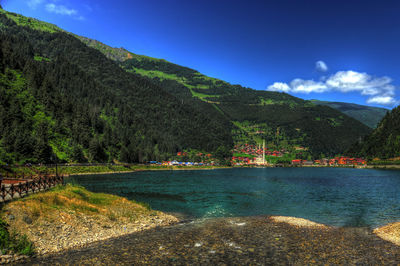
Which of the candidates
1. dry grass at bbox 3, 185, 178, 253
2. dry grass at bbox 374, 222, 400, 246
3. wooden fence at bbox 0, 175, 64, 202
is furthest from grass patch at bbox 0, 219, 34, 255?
dry grass at bbox 374, 222, 400, 246

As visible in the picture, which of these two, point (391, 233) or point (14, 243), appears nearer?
point (14, 243)

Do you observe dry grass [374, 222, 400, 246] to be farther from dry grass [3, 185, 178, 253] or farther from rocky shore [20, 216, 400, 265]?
dry grass [3, 185, 178, 253]

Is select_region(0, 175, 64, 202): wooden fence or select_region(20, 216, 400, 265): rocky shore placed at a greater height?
select_region(0, 175, 64, 202): wooden fence

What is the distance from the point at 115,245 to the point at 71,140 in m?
133

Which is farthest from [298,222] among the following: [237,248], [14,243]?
[14,243]

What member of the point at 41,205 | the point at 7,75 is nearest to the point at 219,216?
the point at 41,205

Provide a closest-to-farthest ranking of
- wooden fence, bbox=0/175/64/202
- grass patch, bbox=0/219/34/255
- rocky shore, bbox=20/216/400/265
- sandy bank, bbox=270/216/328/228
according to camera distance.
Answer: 1. grass patch, bbox=0/219/34/255
2. rocky shore, bbox=20/216/400/265
3. wooden fence, bbox=0/175/64/202
4. sandy bank, bbox=270/216/328/228

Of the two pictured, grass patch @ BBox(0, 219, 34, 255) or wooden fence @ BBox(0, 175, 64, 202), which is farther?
wooden fence @ BBox(0, 175, 64, 202)

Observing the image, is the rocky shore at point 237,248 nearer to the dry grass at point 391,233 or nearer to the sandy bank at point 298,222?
the dry grass at point 391,233

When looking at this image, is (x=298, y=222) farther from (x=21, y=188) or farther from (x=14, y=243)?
(x=21, y=188)

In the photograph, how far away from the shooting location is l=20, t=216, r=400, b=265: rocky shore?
19.8 metres

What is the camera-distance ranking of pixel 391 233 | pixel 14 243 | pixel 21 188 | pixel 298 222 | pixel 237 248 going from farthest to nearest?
pixel 298 222 < pixel 21 188 < pixel 391 233 < pixel 237 248 < pixel 14 243

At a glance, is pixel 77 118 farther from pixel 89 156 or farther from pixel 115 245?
pixel 115 245

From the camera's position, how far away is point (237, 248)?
2288cm
